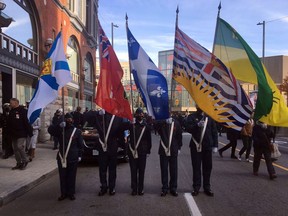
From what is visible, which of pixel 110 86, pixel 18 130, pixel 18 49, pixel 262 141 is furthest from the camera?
pixel 18 49

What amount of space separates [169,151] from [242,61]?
89.1 inches

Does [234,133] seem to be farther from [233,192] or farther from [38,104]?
[38,104]

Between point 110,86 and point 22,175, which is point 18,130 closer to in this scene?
point 22,175

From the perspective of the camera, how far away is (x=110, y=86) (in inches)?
308

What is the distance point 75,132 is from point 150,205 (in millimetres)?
2029

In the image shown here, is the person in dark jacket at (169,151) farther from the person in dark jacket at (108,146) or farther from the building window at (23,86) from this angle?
the building window at (23,86)

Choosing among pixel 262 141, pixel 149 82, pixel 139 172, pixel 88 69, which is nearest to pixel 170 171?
pixel 139 172

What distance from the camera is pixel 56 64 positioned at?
7742 mm

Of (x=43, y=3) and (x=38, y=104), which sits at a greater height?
(x=43, y=3)

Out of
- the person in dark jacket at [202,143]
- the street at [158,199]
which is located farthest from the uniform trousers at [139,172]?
the person in dark jacket at [202,143]

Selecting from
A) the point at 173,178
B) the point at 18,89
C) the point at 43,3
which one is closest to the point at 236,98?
the point at 173,178

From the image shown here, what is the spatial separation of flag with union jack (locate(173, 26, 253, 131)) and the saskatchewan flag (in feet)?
1.07

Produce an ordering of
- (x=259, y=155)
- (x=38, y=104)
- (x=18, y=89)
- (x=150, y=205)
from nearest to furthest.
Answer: (x=150, y=205), (x=38, y=104), (x=259, y=155), (x=18, y=89)

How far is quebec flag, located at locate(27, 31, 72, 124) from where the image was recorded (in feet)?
24.5
